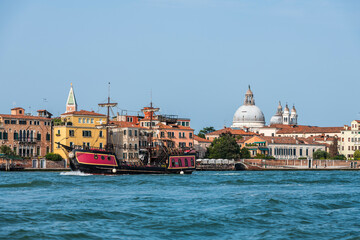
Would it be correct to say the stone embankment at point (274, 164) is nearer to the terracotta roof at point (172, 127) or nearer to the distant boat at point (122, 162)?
the terracotta roof at point (172, 127)

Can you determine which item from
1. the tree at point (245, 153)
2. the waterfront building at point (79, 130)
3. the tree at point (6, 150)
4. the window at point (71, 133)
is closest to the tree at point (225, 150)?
the tree at point (245, 153)

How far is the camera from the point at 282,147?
118000 mm

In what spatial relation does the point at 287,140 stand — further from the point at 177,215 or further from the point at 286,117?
the point at 177,215

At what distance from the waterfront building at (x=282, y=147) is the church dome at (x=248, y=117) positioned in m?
45.0

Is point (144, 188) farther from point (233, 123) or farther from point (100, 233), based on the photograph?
point (233, 123)

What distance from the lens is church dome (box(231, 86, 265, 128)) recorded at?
170500 mm

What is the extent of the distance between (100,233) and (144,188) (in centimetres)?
2017

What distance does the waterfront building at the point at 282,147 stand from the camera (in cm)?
11381

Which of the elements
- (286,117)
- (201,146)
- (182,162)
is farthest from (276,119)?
(182,162)

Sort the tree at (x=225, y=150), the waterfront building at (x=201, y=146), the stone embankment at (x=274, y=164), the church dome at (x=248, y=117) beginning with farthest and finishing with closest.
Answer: the church dome at (x=248, y=117), the waterfront building at (x=201, y=146), the tree at (x=225, y=150), the stone embankment at (x=274, y=164)

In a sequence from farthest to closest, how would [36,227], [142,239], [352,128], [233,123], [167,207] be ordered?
[233,123]
[352,128]
[167,207]
[36,227]
[142,239]

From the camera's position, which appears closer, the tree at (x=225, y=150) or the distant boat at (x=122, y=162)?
the distant boat at (x=122, y=162)

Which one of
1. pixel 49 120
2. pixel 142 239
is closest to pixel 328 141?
pixel 49 120

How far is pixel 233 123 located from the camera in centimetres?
17588
